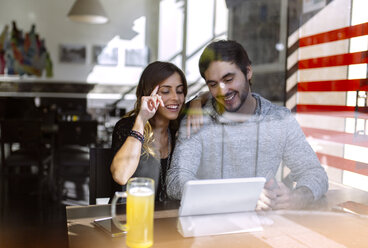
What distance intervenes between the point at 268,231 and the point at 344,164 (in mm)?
1046

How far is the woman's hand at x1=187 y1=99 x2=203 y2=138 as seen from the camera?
5.00 ft

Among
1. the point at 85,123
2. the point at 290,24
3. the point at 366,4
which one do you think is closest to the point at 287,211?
the point at 366,4

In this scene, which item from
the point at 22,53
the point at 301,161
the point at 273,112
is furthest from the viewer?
the point at 22,53

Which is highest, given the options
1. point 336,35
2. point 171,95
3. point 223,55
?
point 336,35

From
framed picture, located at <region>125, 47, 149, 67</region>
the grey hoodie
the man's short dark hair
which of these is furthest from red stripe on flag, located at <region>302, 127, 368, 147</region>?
framed picture, located at <region>125, 47, 149, 67</region>

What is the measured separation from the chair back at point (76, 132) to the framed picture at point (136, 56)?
3.06m

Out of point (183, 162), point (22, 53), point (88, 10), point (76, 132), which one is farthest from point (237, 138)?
point (22, 53)

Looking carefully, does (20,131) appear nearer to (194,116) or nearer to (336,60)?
(194,116)

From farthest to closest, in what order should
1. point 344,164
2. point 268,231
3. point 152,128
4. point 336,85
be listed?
1. point 336,85
2. point 344,164
3. point 152,128
4. point 268,231

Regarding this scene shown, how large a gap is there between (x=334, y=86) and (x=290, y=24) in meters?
0.62

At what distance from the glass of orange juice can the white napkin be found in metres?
0.13

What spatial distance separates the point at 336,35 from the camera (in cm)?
202

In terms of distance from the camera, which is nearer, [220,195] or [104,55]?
[220,195]

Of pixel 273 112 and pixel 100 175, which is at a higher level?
pixel 273 112
